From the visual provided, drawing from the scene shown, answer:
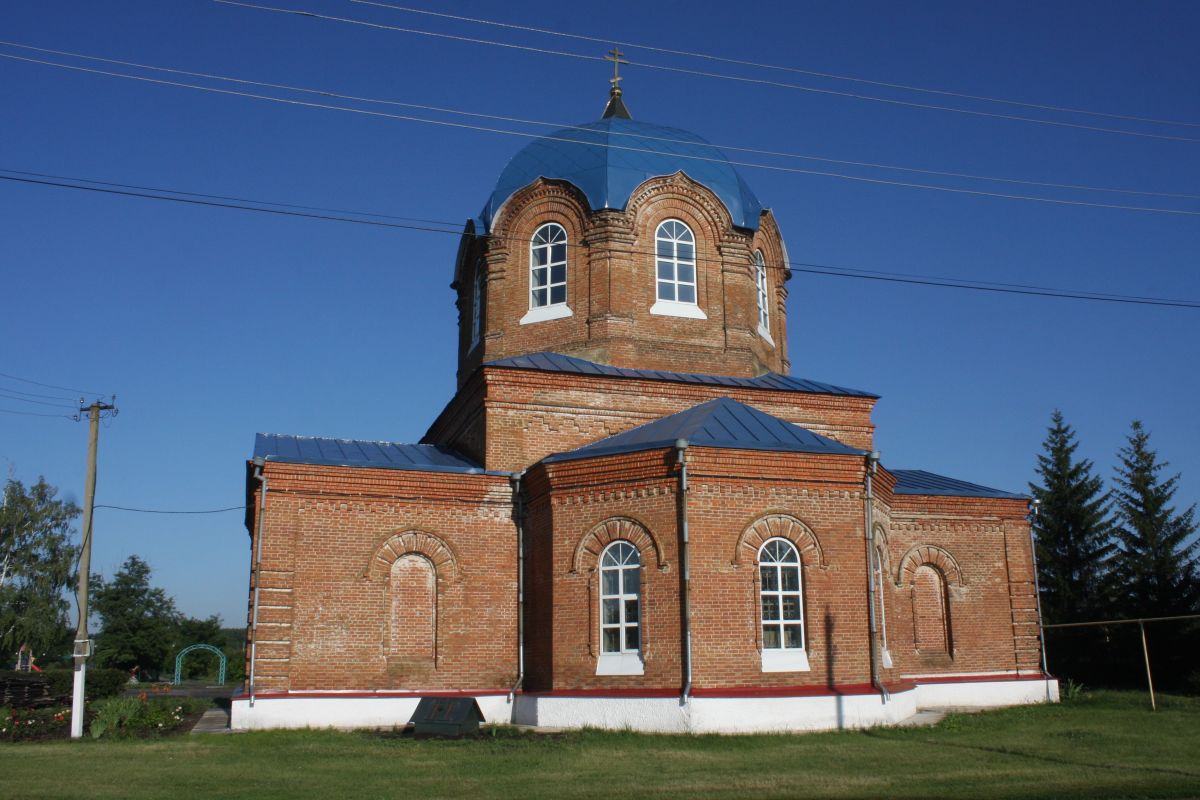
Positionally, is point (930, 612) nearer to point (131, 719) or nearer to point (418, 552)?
point (418, 552)

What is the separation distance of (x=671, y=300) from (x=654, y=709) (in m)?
7.73

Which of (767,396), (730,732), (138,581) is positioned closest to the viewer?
(730,732)

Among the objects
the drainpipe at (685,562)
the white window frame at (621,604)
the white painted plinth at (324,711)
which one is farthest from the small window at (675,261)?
the white painted plinth at (324,711)

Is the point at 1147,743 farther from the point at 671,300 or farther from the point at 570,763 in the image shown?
the point at 671,300

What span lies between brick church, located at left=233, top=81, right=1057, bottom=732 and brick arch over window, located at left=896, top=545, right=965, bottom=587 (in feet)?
0.19

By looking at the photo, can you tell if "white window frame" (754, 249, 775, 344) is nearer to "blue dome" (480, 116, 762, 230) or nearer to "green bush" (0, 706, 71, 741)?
"blue dome" (480, 116, 762, 230)

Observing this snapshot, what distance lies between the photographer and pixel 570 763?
35.2ft

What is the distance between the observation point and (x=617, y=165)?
18734mm

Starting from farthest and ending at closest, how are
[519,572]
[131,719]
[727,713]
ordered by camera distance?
[519,572] → [131,719] → [727,713]

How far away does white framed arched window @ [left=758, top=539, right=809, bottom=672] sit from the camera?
13711 millimetres

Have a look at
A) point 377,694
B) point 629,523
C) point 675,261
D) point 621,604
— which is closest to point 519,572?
point 621,604

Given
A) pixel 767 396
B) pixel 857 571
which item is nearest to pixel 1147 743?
pixel 857 571

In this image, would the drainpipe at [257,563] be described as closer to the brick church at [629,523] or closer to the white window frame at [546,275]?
the brick church at [629,523]

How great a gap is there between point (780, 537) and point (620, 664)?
2.71 metres
